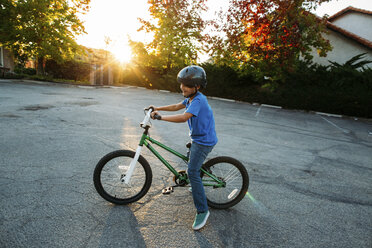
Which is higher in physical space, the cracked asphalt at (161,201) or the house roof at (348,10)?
the house roof at (348,10)

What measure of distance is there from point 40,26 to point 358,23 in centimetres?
3060

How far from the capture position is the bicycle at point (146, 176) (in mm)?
2744

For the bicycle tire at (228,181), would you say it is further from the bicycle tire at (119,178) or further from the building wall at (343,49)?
the building wall at (343,49)

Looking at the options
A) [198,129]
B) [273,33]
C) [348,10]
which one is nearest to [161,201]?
[198,129]

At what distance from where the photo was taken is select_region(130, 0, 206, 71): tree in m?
22.7

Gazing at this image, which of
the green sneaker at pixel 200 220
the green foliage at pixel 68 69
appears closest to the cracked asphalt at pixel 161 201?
the green sneaker at pixel 200 220

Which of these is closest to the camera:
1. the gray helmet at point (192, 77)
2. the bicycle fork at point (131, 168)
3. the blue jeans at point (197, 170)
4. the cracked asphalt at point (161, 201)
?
the cracked asphalt at point (161, 201)

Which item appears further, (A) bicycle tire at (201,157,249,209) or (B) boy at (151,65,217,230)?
(A) bicycle tire at (201,157,249,209)

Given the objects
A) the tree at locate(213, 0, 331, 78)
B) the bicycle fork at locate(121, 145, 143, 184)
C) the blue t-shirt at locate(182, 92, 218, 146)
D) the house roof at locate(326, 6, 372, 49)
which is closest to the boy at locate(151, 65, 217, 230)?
the blue t-shirt at locate(182, 92, 218, 146)

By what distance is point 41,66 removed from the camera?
20500 mm

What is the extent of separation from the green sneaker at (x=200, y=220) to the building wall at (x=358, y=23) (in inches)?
1177

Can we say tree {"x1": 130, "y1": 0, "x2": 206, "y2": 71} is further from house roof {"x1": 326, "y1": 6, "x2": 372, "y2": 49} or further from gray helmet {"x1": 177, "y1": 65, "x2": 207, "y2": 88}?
gray helmet {"x1": 177, "y1": 65, "x2": 207, "y2": 88}

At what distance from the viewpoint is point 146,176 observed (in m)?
2.94

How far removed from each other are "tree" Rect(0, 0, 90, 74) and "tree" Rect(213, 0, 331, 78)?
12995mm
